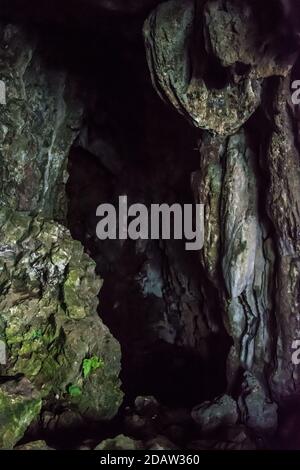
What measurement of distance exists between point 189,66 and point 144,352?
5318 mm

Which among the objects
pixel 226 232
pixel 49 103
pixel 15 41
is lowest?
pixel 226 232

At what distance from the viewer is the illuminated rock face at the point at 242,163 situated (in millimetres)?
4395

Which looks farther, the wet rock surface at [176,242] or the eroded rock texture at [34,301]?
the eroded rock texture at [34,301]

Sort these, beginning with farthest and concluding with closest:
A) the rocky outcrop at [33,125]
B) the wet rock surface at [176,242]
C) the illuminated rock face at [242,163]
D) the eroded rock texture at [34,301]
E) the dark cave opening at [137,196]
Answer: the dark cave opening at [137,196] < the rocky outcrop at [33,125] < the eroded rock texture at [34,301] < the wet rock surface at [176,242] < the illuminated rock face at [242,163]

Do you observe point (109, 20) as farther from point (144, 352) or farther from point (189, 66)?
point (144, 352)

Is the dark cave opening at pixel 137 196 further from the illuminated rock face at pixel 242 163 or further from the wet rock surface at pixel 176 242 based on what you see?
the illuminated rock face at pixel 242 163

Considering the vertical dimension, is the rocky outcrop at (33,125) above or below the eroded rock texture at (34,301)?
above

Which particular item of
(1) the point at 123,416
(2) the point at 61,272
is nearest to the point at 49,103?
(2) the point at 61,272

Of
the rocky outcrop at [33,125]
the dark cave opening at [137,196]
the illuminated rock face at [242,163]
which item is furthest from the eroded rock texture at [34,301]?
the illuminated rock face at [242,163]

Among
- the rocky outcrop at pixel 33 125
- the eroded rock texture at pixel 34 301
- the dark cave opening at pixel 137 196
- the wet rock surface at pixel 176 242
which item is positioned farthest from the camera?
the dark cave opening at pixel 137 196

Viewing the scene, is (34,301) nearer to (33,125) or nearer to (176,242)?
(33,125)

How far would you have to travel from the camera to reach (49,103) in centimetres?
741

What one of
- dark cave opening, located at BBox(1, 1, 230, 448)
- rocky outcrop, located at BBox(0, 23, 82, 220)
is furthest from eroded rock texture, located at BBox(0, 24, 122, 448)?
dark cave opening, located at BBox(1, 1, 230, 448)
